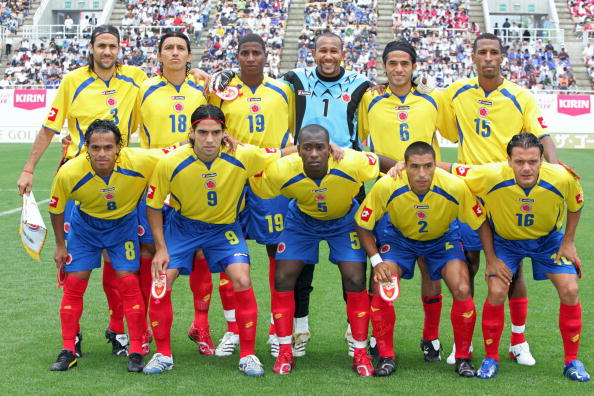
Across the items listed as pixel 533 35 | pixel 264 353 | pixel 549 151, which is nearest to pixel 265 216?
pixel 264 353

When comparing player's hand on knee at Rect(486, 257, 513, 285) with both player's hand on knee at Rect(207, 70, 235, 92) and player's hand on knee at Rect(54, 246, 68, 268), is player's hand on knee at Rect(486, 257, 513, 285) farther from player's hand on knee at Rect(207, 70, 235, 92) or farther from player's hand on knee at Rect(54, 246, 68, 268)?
player's hand on knee at Rect(54, 246, 68, 268)

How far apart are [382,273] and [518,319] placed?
1106 millimetres

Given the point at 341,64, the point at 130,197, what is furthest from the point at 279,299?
the point at 341,64

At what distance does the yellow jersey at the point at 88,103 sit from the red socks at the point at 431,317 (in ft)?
8.16

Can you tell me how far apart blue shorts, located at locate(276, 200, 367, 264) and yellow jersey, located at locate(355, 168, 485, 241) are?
24 centimetres

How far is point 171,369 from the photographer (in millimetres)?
5547

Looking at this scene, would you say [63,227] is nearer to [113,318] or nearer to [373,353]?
[113,318]

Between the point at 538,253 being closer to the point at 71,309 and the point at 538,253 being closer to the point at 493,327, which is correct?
the point at 493,327

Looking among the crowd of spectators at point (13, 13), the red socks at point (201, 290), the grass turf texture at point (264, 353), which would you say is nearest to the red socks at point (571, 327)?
the grass turf texture at point (264, 353)

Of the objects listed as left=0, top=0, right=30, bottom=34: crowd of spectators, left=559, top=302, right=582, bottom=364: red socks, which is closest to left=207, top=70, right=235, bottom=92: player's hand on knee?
left=559, top=302, right=582, bottom=364: red socks

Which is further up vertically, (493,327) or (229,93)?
(229,93)

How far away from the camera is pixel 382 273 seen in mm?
5449

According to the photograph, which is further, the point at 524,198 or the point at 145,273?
the point at 145,273

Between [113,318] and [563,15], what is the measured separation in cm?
3324
